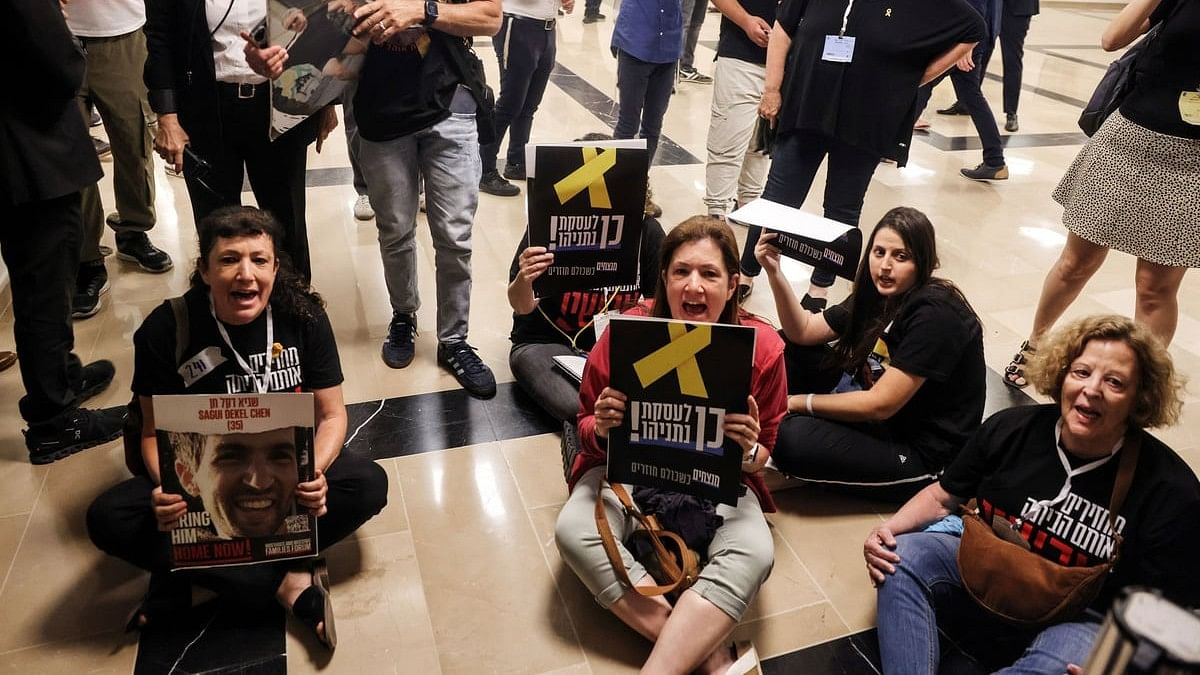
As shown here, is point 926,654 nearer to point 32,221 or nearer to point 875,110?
point 875,110

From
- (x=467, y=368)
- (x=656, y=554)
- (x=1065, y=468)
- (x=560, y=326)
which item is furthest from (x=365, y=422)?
(x=1065, y=468)

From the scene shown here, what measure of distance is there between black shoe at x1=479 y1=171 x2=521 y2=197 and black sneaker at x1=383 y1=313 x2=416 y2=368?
5.18 feet

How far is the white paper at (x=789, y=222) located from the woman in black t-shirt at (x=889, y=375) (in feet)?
0.22

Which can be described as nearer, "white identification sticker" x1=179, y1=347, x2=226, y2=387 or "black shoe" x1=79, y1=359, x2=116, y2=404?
"white identification sticker" x1=179, y1=347, x2=226, y2=387

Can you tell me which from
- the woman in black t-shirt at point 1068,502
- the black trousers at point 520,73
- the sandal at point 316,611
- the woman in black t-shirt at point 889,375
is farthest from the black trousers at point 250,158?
the woman in black t-shirt at point 1068,502

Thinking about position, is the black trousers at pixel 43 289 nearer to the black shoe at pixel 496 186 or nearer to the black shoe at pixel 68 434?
the black shoe at pixel 68 434

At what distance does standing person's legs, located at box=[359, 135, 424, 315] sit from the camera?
2.66 m

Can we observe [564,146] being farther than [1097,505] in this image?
Yes

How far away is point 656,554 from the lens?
6.52 feet

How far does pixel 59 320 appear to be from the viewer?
2.38 m

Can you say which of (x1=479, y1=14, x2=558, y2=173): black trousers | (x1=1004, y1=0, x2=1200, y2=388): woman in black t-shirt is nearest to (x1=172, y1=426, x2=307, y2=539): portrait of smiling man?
(x1=1004, y1=0, x2=1200, y2=388): woman in black t-shirt

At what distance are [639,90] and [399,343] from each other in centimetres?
185

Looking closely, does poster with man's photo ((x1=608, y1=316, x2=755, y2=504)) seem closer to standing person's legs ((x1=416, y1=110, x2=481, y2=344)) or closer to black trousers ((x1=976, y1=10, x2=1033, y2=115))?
standing person's legs ((x1=416, y1=110, x2=481, y2=344))

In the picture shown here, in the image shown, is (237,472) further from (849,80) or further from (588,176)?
Result: (849,80)
